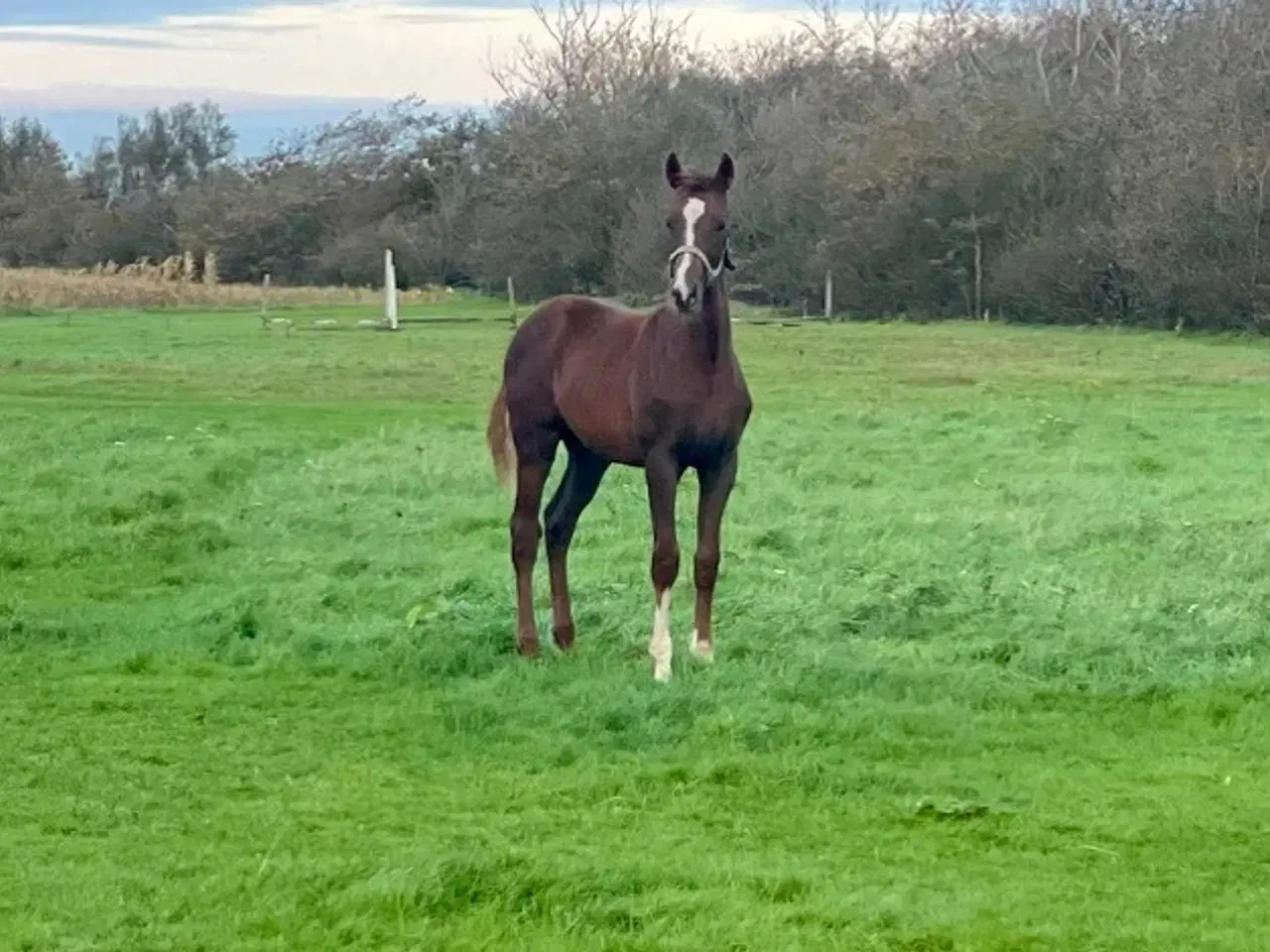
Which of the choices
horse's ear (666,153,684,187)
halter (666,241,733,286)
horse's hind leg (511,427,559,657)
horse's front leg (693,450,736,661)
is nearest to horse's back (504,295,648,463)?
horse's hind leg (511,427,559,657)

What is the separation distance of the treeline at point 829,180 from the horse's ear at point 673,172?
1495 inches

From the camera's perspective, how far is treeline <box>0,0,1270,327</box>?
154ft

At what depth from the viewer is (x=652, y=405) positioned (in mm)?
9117

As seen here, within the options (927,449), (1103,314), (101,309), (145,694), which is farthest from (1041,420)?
(101,309)

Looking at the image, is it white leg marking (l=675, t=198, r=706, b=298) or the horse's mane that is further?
the horse's mane

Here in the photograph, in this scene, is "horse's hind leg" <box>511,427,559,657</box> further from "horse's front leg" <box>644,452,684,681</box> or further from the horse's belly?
"horse's front leg" <box>644,452,684,681</box>

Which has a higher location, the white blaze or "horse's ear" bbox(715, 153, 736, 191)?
"horse's ear" bbox(715, 153, 736, 191)

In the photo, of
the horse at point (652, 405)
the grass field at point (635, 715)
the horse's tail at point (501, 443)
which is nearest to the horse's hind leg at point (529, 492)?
the horse at point (652, 405)

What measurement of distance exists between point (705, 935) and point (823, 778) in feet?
6.15

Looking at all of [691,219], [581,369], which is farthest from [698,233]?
[581,369]

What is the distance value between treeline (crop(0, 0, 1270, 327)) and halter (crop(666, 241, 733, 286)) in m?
38.2

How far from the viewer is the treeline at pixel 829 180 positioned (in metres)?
46.9

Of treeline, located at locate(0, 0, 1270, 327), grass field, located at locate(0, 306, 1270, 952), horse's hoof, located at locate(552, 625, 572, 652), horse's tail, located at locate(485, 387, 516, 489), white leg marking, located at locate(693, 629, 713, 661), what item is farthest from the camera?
treeline, located at locate(0, 0, 1270, 327)

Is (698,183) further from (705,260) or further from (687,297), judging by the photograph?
(687,297)
